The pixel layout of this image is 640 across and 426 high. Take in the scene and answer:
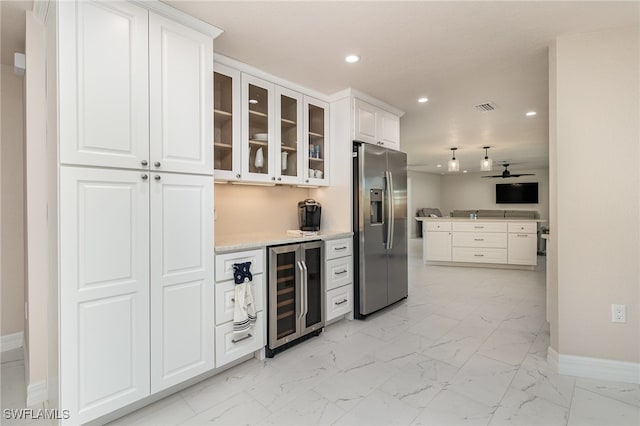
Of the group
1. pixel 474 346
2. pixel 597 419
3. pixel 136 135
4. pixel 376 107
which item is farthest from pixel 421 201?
pixel 136 135

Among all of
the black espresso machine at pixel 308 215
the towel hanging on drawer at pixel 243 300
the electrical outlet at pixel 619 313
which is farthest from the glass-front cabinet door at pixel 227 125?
the electrical outlet at pixel 619 313

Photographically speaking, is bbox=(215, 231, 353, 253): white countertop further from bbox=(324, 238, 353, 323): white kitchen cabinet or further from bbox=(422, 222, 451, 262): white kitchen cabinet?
bbox=(422, 222, 451, 262): white kitchen cabinet

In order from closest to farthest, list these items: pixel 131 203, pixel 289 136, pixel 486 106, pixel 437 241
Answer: pixel 131 203, pixel 289 136, pixel 486 106, pixel 437 241

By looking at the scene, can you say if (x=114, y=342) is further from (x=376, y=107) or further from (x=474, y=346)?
(x=376, y=107)

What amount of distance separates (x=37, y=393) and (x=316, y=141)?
2.88m

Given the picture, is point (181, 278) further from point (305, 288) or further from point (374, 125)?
point (374, 125)

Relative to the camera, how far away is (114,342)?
1.65 m

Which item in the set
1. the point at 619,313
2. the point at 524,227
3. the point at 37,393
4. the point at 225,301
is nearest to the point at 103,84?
the point at 225,301

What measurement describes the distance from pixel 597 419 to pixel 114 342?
265cm

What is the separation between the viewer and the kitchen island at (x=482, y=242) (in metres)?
5.66

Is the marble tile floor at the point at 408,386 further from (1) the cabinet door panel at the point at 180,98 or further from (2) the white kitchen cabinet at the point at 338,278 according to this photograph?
(1) the cabinet door panel at the point at 180,98

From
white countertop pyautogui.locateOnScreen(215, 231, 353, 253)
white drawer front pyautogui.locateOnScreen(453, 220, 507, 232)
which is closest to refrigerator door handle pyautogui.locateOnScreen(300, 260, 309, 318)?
white countertop pyautogui.locateOnScreen(215, 231, 353, 253)

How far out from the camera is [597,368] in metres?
2.18

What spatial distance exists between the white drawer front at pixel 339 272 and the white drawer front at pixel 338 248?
5 centimetres
